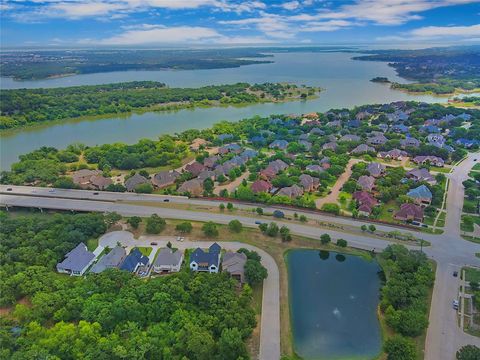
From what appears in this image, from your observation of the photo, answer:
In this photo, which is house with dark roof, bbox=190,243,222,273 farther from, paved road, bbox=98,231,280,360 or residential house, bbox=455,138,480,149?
residential house, bbox=455,138,480,149

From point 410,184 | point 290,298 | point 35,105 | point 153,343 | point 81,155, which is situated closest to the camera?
point 153,343

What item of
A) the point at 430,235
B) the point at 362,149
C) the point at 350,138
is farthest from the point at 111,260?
the point at 350,138

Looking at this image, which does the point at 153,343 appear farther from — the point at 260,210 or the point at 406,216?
the point at 406,216

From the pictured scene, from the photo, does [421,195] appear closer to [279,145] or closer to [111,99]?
[279,145]

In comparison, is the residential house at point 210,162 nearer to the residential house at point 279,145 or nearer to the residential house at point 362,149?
the residential house at point 279,145

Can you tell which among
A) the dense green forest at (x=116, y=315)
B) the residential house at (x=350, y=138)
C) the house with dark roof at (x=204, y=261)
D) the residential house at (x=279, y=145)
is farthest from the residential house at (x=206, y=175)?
the residential house at (x=350, y=138)

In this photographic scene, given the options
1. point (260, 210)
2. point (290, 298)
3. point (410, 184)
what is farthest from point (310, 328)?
point (410, 184)
